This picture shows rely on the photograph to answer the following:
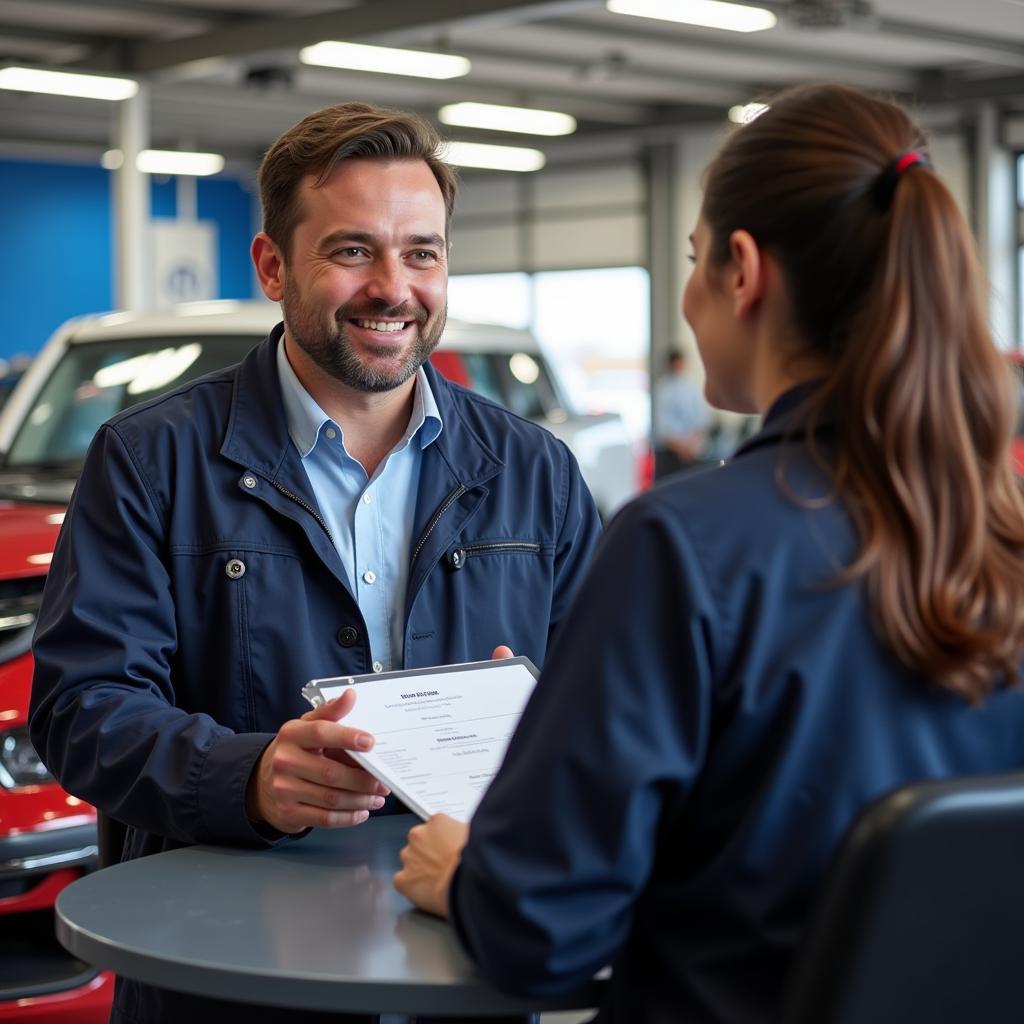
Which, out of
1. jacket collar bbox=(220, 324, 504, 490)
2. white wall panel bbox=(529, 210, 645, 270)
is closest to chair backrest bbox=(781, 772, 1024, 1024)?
jacket collar bbox=(220, 324, 504, 490)

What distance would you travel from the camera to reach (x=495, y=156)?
17.3 m

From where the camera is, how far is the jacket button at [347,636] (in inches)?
80.2

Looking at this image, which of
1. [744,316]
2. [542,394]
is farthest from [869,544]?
[542,394]

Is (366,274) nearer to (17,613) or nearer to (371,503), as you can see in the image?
(371,503)

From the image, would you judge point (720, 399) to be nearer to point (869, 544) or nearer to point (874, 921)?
point (869, 544)

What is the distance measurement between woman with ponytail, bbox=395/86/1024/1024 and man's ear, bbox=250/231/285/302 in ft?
3.84

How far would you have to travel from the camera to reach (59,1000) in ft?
9.23

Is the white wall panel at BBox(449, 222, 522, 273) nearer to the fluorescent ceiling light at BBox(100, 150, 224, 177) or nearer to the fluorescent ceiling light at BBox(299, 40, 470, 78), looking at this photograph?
the fluorescent ceiling light at BBox(100, 150, 224, 177)

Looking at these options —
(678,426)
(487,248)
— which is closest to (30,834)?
(678,426)

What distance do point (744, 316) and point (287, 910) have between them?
76 centimetres

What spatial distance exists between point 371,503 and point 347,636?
0.22 m

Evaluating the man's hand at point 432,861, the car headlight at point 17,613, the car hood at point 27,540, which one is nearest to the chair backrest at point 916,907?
the man's hand at point 432,861

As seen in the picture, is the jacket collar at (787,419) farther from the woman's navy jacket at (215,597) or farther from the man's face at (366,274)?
the man's face at (366,274)

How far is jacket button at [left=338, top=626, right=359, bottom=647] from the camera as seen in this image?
204 centimetres
